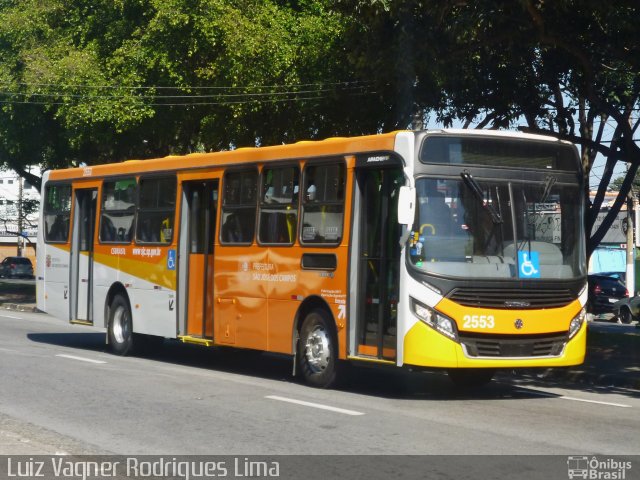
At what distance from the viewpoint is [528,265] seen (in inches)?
475

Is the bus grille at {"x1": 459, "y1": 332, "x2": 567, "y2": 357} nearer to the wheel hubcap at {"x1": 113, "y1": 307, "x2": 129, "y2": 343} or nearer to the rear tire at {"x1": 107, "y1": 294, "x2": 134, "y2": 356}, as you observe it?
the rear tire at {"x1": 107, "y1": 294, "x2": 134, "y2": 356}

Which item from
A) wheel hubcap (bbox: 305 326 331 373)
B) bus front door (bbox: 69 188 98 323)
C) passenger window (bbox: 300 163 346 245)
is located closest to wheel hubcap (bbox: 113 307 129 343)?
bus front door (bbox: 69 188 98 323)

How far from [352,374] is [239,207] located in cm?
290

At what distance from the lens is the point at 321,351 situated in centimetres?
1318

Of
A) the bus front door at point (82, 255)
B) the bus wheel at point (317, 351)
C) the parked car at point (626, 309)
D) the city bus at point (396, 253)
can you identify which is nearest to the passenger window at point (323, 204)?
the city bus at point (396, 253)

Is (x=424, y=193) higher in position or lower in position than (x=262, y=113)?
lower

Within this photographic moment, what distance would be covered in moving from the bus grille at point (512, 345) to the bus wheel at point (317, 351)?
1852 millimetres

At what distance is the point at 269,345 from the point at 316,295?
4.27ft

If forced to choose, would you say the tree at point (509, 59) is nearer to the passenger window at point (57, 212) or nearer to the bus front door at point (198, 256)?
the bus front door at point (198, 256)

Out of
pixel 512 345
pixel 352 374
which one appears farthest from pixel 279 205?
pixel 512 345

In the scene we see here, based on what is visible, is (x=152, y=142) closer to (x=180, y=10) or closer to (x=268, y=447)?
(x=180, y=10)

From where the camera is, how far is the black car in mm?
39156

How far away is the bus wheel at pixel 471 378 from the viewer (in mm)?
13546

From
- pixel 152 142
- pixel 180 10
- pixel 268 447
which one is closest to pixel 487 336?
pixel 268 447
